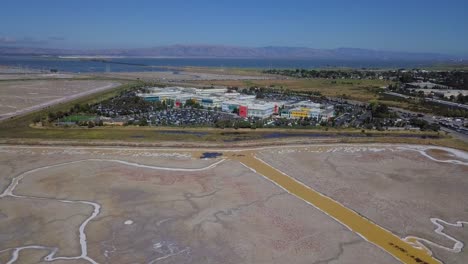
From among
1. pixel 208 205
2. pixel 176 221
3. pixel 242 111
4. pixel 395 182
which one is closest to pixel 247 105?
pixel 242 111

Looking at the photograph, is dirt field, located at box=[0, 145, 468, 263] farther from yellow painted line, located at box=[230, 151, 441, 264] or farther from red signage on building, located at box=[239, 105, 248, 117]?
red signage on building, located at box=[239, 105, 248, 117]

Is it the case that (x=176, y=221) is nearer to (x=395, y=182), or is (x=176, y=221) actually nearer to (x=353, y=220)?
(x=353, y=220)

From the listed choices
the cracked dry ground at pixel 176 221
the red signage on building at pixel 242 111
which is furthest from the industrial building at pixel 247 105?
the cracked dry ground at pixel 176 221

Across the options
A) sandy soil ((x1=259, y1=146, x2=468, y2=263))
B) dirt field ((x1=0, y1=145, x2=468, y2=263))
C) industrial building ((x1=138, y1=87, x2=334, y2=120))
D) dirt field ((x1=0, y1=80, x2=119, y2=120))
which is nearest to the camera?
dirt field ((x1=0, y1=145, x2=468, y2=263))

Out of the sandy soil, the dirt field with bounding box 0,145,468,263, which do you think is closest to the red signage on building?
the sandy soil

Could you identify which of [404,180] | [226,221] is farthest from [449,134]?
[226,221]

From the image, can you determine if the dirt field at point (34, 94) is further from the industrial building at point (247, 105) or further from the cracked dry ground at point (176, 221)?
the cracked dry ground at point (176, 221)
